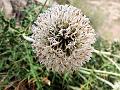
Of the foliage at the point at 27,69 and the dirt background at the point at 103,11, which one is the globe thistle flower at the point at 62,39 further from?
the dirt background at the point at 103,11

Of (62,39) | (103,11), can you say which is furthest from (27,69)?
(103,11)

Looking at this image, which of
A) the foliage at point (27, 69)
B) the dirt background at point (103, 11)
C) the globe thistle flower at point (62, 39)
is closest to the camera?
the globe thistle flower at point (62, 39)

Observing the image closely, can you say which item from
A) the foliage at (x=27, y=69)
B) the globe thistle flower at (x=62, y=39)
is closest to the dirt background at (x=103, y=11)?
the foliage at (x=27, y=69)

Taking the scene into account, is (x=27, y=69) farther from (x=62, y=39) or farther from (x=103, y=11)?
(x=103, y=11)

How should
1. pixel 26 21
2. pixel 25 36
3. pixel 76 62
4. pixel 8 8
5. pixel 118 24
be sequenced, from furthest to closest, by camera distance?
pixel 118 24 → pixel 8 8 → pixel 26 21 → pixel 25 36 → pixel 76 62

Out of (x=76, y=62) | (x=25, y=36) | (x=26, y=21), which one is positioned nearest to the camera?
(x=76, y=62)

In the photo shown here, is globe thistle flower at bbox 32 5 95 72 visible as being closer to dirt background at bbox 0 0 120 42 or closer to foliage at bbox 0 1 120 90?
foliage at bbox 0 1 120 90

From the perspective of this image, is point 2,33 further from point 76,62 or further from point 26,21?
point 76,62

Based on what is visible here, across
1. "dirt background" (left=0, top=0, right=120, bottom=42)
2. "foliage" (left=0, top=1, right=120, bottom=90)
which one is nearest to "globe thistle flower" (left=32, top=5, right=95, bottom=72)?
"foliage" (left=0, top=1, right=120, bottom=90)

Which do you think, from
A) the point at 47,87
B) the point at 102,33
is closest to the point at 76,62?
the point at 47,87
